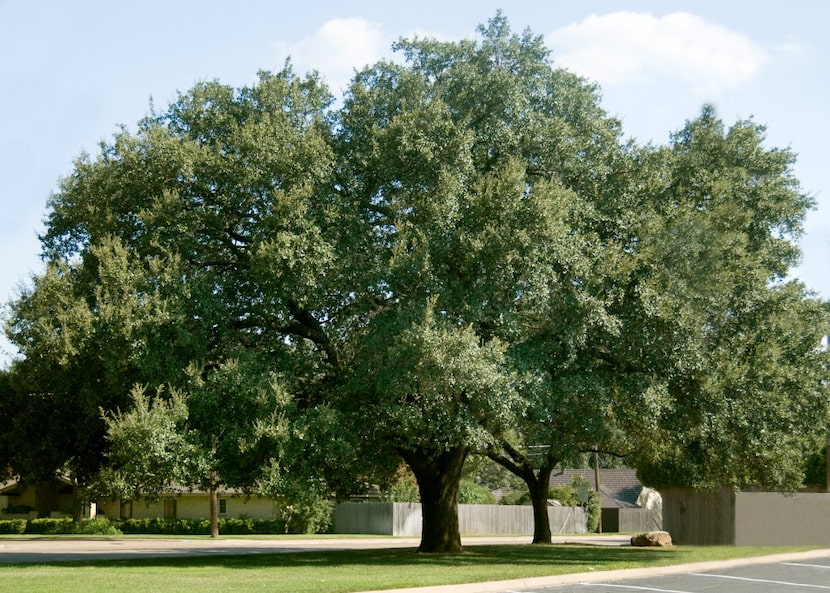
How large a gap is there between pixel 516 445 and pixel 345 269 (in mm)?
16489

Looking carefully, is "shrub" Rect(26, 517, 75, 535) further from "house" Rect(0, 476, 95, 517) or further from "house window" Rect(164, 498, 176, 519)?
"house window" Rect(164, 498, 176, 519)

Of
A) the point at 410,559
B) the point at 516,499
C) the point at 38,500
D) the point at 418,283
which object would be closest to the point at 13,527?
the point at 38,500

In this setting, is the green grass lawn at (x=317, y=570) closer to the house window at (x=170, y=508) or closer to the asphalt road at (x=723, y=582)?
the asphalt road at (x=723, y=582)

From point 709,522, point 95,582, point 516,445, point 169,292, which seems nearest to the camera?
point 95,582

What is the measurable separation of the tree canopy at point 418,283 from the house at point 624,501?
34953 mm

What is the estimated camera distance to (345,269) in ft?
85.4

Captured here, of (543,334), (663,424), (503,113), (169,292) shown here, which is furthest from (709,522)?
(169,292)

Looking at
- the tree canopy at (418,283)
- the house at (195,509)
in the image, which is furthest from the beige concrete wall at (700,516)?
the house at (195,509)

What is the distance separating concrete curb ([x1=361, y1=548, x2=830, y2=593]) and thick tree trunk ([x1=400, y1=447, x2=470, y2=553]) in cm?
747

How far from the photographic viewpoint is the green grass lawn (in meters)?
19.6

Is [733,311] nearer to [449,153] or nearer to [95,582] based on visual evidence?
[449,153]

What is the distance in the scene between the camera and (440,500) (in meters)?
31.9

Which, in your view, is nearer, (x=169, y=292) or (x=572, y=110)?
(x=169, y=292)

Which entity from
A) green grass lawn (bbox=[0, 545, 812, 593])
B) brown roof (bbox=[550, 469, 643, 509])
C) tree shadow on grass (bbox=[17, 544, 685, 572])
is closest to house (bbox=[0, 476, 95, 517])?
brown roof (bbox=[550, 469, 643, 509])
